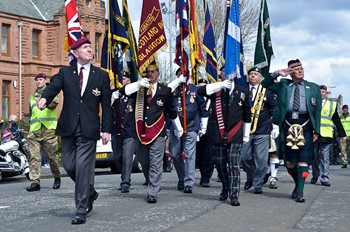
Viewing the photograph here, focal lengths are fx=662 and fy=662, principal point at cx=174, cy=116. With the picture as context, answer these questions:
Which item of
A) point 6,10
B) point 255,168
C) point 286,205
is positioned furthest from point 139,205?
point 6,10

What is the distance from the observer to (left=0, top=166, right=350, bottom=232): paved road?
24.2ft

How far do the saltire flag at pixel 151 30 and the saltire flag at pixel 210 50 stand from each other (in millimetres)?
1710

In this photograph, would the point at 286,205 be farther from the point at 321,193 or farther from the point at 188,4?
the point at 188,4

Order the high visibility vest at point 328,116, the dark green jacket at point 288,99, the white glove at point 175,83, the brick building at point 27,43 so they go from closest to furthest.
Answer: the dark green jacket at point 288,99 < the white glove at point 175,83 < the high visibility vest at point 328,116 < the brick building at point 27,43

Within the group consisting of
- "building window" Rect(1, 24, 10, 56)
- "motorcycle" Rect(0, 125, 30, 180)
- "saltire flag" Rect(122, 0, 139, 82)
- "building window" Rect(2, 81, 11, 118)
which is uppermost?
"building window" Rect(1, 24, 10, 56)

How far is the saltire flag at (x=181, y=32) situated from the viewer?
37.2 feet

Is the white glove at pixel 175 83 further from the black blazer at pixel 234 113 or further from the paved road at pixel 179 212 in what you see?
the paved road at pixel 179 212

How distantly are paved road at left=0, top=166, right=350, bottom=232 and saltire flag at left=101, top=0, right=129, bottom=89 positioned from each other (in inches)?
79.2

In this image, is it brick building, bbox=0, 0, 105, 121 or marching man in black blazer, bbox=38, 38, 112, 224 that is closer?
marching man in black blazer, bbox=38, 38, 112, 224

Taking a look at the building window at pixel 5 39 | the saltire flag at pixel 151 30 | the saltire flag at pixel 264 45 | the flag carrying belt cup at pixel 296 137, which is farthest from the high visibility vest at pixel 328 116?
the building window at pixel 5 39

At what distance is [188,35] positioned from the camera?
11852 millimetres

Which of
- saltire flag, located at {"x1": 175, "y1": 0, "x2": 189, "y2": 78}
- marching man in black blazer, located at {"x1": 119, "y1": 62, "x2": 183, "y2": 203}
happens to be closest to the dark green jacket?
marching man in black blazer, located at {"x1": 119, "y1": 62, "x2": 183, "y2": 203}

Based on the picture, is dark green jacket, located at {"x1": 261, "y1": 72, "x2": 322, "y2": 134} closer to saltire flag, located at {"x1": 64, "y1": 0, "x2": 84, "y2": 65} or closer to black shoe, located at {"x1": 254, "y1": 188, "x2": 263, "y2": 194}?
black shoe, located at {"x1": 254, "y1": 188, "x2": 263, "y2": 194}

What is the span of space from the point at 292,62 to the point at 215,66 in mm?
2482
